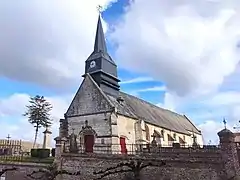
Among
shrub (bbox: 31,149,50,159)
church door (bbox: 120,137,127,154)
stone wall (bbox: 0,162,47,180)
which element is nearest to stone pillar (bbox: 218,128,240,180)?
church door (bbox: 120,137,127,154)

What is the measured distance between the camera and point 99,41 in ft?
110

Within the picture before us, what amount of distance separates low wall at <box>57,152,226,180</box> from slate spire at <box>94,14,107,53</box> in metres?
15.3

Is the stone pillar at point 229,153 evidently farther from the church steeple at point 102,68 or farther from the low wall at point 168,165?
the church steeple at point 102,68

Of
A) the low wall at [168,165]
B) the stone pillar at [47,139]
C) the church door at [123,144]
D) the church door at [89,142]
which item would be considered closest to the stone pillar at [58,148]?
the low wall at [168,165]

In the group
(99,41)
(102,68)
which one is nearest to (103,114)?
(102,68)

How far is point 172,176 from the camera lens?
16.9 meters

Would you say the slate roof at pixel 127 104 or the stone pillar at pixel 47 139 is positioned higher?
the slate roof at pixel 127 104

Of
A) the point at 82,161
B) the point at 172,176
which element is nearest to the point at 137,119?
the point at 82,161

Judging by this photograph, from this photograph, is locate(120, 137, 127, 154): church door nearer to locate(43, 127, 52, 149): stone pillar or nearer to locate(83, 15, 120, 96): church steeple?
locate(83, 15, 120, 96): church steeple

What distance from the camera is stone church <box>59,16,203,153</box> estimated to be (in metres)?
26.7

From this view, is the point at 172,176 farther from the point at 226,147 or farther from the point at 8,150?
the point at 8,150

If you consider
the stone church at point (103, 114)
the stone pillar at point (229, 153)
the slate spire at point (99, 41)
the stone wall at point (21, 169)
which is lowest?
the stone wall at point (21, 169)

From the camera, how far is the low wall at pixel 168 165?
52.1 ft

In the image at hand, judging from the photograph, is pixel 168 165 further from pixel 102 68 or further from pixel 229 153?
pixel 102 68
